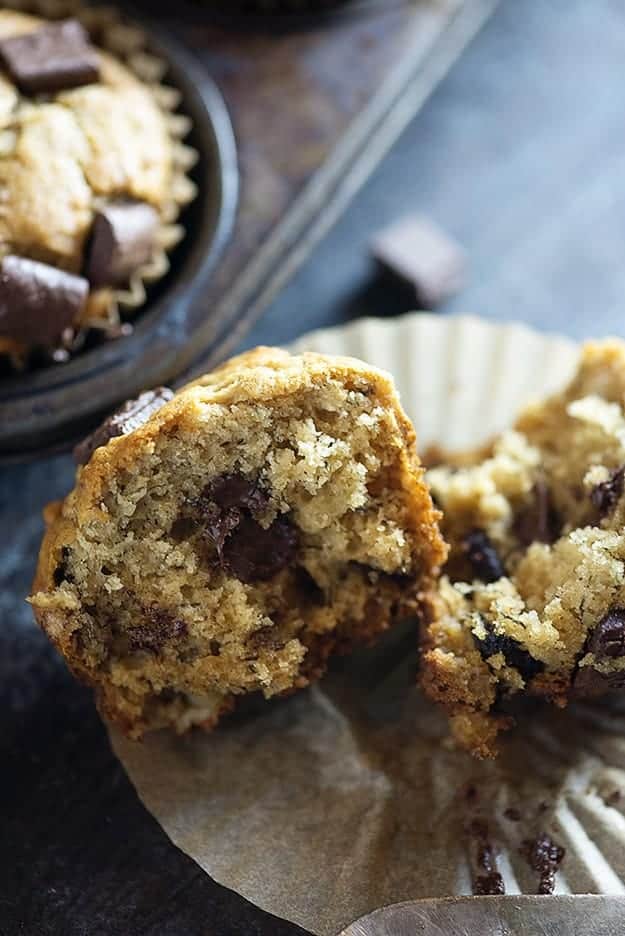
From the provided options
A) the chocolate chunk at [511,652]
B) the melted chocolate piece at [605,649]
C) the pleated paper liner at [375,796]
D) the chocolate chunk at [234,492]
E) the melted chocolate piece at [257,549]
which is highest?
the melted chocolate piece at [605,649]

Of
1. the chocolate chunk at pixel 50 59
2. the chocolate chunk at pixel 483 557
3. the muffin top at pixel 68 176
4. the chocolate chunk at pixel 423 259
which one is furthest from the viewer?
the chocolate chunk at pixel 423 259

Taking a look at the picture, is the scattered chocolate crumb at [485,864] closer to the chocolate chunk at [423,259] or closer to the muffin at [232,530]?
the muffin at [232,530]

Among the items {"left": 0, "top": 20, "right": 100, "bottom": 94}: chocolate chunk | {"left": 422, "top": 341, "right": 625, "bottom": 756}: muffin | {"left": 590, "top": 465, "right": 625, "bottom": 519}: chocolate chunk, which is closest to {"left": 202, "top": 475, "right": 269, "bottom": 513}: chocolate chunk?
{"left": 422, "top": 341, "right": 625, "bottom": 756}: muffin

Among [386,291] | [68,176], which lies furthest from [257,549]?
[386,291]

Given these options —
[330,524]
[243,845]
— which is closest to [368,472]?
[330,524]

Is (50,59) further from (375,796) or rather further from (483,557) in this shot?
(375,796)

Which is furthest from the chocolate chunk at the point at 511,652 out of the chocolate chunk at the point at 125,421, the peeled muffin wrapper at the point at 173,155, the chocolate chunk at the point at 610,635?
the peeled muffin wrapper at the point at 173,155
